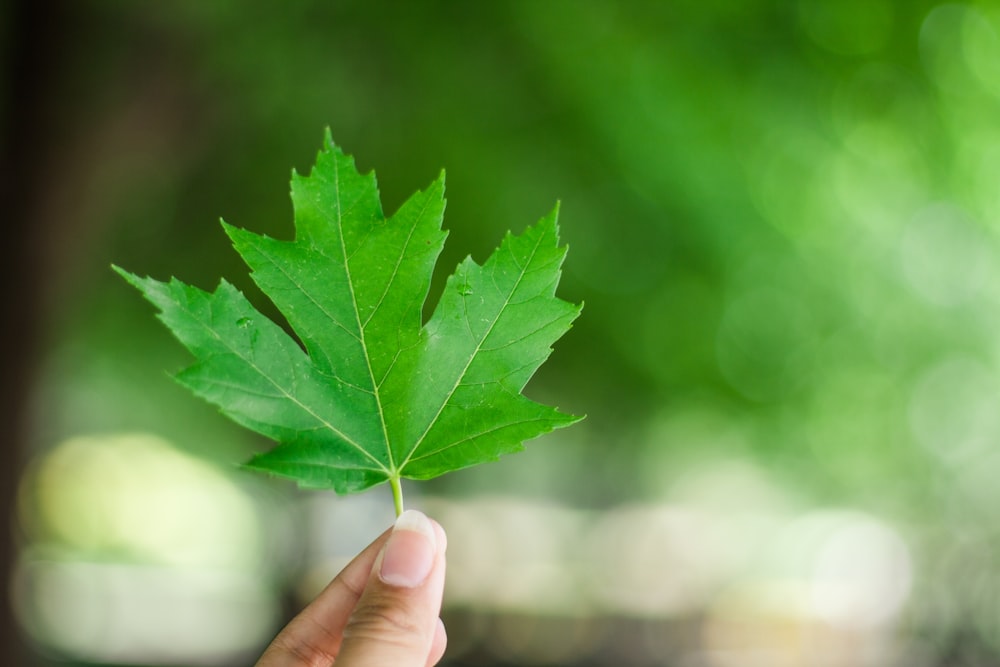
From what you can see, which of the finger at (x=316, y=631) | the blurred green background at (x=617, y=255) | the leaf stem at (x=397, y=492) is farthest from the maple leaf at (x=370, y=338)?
the blurred green background at (x=617, y=255)

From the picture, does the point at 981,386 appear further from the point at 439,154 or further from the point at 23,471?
the point at 23,471

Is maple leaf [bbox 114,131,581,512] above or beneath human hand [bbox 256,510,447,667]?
above

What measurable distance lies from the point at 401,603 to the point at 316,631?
1.22ft

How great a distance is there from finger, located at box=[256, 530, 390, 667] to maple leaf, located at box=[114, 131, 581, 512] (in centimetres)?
38

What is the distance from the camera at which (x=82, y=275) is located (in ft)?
23.0

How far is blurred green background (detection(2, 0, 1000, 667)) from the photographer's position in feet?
21.3

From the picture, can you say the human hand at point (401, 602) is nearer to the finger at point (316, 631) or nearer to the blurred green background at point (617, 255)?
the finger at point (316, 631)

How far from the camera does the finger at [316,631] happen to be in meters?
1.64

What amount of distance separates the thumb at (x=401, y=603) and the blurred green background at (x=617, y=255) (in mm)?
5324

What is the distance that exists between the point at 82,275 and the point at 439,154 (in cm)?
279

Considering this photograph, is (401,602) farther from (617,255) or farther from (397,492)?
(617,255)

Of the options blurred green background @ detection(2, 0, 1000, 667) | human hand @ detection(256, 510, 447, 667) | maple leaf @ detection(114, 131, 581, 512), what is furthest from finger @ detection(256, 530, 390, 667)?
blurred green background @ detection(2, 0, 1000, 667)

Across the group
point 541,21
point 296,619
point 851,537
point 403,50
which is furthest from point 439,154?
point 851,537

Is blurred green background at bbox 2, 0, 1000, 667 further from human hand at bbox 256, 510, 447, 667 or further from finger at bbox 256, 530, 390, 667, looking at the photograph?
human hand at bbox 256, 510, 447, 667
